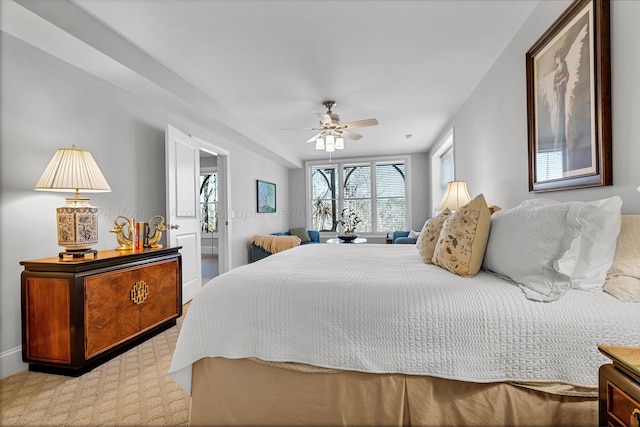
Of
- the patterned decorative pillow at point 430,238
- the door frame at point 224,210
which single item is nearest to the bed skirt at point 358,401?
the patterned decorative pillow at point 430,238

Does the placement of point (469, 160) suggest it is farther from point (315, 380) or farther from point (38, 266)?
point (38, 266)

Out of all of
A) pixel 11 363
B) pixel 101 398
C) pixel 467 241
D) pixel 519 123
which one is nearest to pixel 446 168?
pixel 519 123

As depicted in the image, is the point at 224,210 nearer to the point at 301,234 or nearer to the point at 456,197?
the point at 301,234

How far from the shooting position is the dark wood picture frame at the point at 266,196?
6180mm

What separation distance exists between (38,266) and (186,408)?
4.62ft

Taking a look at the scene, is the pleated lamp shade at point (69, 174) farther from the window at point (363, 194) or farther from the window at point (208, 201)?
the window at point (208, 201)

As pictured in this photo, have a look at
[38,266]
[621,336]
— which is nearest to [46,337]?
[38,266]

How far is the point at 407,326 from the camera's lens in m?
1.24

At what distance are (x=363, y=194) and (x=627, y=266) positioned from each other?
6.58 metres

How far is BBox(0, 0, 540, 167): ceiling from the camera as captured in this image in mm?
2117

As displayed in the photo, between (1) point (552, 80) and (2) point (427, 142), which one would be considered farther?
(2) point (427, 142)

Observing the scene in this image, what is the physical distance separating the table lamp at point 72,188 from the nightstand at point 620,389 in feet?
9.38

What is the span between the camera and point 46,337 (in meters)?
2.12

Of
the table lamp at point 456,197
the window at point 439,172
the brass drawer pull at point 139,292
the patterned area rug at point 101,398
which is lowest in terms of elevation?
the patterned area rug at point 101,398
